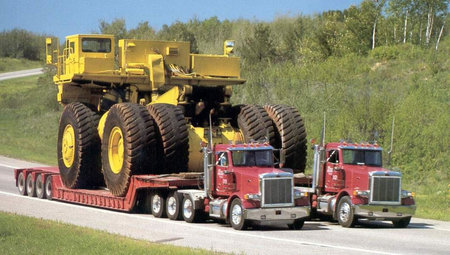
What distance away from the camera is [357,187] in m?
23.8

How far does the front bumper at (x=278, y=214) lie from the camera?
21875 millimetres

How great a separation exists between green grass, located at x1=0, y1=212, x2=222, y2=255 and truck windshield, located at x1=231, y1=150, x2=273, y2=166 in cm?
463

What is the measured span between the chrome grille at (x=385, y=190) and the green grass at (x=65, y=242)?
731cm

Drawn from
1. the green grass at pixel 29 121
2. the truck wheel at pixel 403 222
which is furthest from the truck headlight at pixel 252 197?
the green grass at pixel 29 121

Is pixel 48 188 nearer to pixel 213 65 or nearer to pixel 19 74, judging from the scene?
pixel 213 65

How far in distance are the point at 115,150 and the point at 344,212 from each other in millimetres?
7419

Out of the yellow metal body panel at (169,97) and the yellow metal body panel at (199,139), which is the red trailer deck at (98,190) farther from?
the yellow metal body panel at (169,97)

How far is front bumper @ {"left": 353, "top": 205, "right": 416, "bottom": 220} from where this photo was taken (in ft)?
75.8

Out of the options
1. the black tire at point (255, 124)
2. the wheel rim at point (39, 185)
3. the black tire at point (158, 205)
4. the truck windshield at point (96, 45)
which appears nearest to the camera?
the black tire at point (158, 205)

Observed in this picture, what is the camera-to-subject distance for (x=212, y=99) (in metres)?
28.9

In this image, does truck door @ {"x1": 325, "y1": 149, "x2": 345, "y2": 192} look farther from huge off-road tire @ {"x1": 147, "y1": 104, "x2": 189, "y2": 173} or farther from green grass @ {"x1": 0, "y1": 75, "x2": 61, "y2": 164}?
green grass @ {"x1": 0, "y1": 75, "x2": 61, "y2": 164}

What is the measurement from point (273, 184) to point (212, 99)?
23.3ft

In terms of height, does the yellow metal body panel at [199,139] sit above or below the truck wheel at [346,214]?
above

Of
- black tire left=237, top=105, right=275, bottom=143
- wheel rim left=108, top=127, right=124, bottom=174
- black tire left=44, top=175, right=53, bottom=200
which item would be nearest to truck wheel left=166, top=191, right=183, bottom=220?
wheel rim left=108, top=127, right=124, bottom=174
